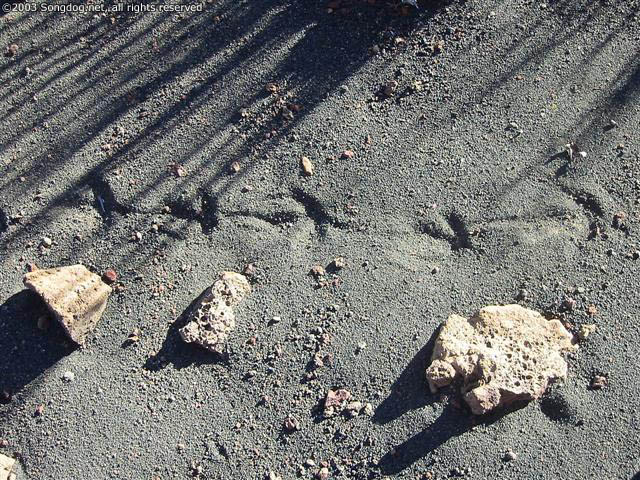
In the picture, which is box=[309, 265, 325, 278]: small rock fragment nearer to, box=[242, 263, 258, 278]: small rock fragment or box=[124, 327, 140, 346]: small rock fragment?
box=[242, 263, 258, 278]: small rock fragment

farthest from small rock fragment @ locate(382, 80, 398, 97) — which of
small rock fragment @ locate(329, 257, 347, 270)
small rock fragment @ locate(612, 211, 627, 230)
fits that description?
small rock fragment @ locate(612, 211, 627, 230)

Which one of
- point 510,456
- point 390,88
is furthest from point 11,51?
point 510,456

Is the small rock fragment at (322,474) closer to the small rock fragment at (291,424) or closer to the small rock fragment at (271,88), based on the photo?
the small rock fragment at (291,424)

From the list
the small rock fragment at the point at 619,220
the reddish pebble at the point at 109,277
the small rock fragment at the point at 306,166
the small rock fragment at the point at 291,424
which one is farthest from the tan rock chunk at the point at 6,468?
the small rock fragment at the point at 619,220

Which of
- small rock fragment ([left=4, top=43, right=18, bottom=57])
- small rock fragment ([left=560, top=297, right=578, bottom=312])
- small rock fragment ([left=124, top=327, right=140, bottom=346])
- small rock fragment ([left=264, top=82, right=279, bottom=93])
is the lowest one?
small rock fragment ([left=560, top=297, right=578, bottom=312])

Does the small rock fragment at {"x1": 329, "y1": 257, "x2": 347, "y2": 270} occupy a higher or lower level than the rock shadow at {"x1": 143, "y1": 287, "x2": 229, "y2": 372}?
higher

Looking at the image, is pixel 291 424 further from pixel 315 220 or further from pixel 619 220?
pixel 619 220

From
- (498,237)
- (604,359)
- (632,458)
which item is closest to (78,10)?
(498,237)

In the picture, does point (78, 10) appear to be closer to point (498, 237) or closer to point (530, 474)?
point (498, 237)
